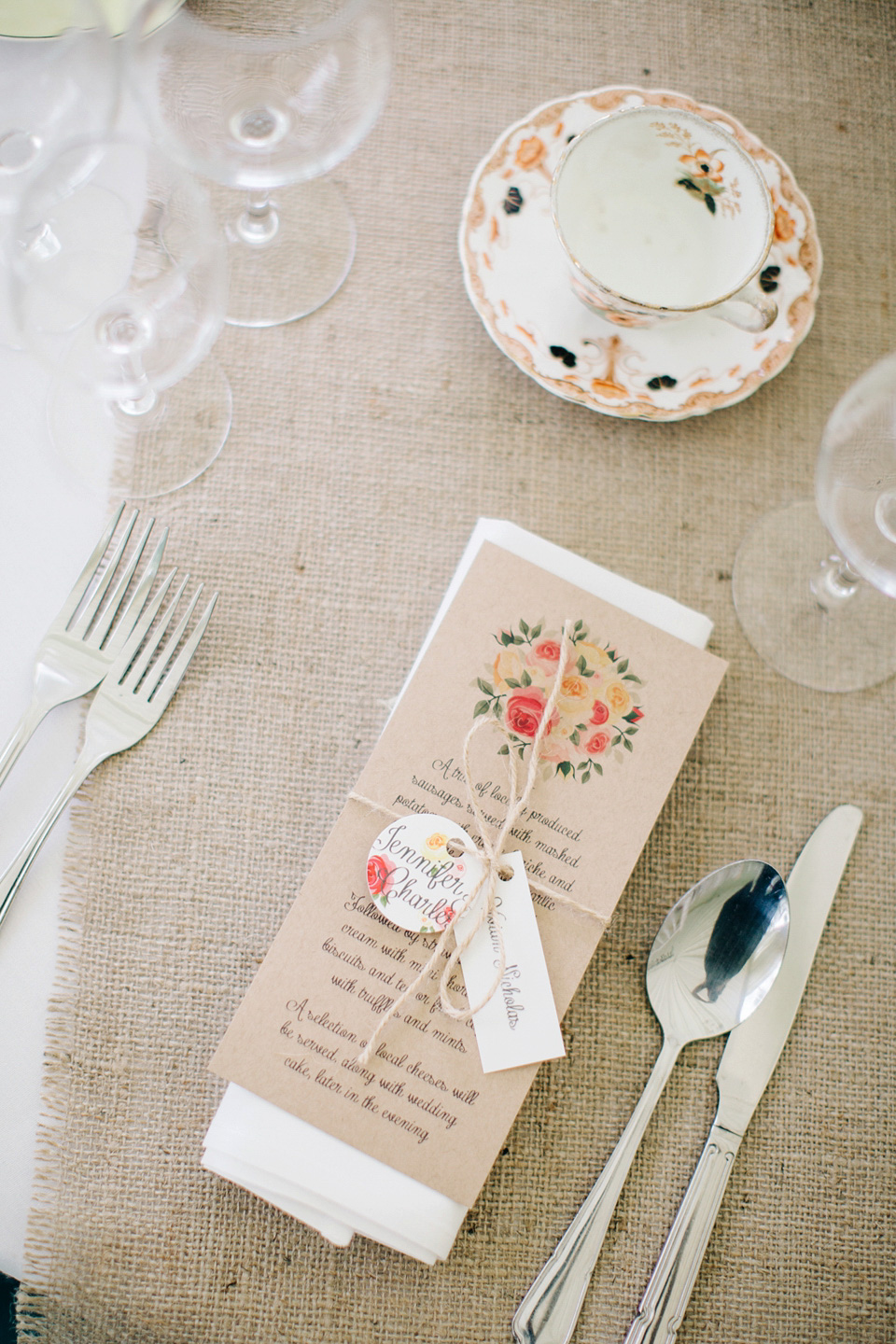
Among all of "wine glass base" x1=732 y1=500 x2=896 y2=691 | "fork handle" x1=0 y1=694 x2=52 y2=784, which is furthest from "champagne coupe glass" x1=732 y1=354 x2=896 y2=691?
"fork handle" x1=0 y1=694 x2=52 y2=784

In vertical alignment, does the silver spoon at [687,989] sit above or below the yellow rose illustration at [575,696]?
below

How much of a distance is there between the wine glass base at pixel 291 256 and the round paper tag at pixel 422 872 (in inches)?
15.7

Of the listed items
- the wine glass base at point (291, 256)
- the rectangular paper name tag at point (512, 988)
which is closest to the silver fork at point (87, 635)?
the wine glass base at point (291, 256)

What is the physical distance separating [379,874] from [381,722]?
124mm

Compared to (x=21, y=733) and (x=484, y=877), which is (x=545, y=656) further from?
(x=21, y=733)

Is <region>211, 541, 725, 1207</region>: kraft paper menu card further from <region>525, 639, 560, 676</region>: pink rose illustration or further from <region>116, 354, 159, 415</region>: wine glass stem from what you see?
<region>116, 354, 159, 415</region>: wine glass stem

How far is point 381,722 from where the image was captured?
1.99ft

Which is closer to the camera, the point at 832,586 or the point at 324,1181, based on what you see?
the point at 324,1181

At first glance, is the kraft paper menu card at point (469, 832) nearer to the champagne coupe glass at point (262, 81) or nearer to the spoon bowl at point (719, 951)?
Answer: the spoon bowl at point (719, 951)

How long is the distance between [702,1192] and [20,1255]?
1.37 feet

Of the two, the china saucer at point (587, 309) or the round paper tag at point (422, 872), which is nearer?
the round paper tag at point (422, 872)

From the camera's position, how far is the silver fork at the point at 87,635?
58cm

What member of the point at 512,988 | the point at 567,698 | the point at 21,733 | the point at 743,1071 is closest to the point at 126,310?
the point at 21,733

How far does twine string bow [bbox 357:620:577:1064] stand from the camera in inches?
19.9
